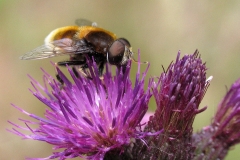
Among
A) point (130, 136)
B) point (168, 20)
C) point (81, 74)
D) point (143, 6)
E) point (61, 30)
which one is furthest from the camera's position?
point (143, 6)

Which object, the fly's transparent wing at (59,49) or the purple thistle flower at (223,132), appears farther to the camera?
the fly's transparent wing at (59,49)

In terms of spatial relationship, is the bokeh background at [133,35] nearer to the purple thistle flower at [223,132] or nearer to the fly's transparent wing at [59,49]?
the purple thistle flower at [223,132]

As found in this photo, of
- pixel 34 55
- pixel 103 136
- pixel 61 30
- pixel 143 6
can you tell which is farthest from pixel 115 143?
pixel 143 6

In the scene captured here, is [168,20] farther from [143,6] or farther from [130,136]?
[130,136]

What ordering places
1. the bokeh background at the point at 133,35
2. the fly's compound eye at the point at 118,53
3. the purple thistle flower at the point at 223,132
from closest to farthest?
1. the purple thistle flower at the point at 223,132
2. the fly's compound eye at the point at 118,53
3. the bokeh background at the point at 133,35

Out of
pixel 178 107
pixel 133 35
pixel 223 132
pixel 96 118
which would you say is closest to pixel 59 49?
pixel 96 118

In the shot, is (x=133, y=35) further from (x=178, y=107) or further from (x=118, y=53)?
(x=178, y=107)

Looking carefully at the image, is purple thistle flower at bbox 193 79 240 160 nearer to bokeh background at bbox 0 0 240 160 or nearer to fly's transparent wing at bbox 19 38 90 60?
fly's transparent wing at bbox 19 38 90 60

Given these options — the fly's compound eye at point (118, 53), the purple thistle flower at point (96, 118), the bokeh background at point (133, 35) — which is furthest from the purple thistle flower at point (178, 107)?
the bokeh background at point (133, 35)
